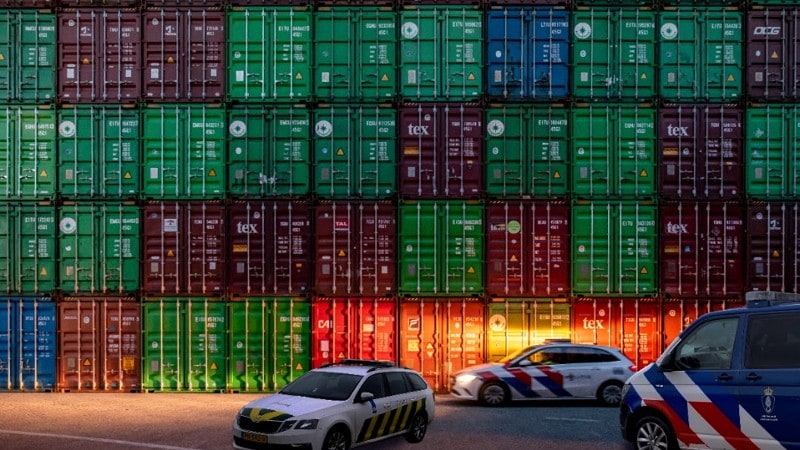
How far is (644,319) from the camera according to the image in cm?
1800

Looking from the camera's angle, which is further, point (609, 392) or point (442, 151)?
point (442, 151)

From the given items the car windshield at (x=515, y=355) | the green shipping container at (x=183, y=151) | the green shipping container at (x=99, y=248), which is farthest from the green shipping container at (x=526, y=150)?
the green shipping container at (x=99, y=248)

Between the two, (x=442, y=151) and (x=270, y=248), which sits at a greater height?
(x=442, y=151)

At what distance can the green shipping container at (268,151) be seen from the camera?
1831cm

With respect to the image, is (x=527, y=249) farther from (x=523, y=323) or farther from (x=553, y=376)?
(x=553, y=376)

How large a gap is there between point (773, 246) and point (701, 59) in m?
4.84

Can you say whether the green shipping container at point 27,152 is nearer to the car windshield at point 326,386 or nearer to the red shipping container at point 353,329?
the red shipping container at point 353,329

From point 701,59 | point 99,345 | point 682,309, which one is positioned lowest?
point 99,345

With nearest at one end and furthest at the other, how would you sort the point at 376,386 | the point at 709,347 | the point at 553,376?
the point at 709,347 → the point at 376,386 → the point at 553,376

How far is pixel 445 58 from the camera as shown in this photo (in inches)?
727

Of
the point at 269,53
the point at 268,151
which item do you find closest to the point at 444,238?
the point at 268,151

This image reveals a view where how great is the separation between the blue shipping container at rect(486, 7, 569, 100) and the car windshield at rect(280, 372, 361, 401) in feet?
31.1

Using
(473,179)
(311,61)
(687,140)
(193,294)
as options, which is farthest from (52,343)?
(687,140)

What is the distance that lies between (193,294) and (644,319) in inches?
426
